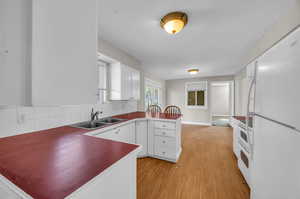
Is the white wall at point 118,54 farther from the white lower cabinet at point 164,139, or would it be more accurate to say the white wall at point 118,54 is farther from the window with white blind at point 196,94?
the window with white blind at point 196,94

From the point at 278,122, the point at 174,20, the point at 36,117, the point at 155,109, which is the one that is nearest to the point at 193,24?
the point at 174,20

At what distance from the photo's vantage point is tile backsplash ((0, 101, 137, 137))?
4.05 feet

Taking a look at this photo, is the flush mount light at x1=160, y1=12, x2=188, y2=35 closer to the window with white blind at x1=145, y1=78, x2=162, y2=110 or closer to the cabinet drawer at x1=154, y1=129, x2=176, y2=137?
the cabinet drawer at x1=154, y1=129, x2=176, y2=137

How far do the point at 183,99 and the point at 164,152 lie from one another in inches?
171

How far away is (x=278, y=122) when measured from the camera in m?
0.79

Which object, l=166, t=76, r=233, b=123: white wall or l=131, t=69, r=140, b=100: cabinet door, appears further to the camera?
l=166, t=76, r=233, b=123: white wall

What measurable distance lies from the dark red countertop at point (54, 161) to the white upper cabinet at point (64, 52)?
40cm

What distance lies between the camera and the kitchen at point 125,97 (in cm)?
50

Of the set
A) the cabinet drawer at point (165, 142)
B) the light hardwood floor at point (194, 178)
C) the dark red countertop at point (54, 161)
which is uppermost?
the dark red countertop at point (54, 161)

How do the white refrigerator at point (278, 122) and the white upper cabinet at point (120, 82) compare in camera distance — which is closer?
the white refrigerator at point (278, 122)

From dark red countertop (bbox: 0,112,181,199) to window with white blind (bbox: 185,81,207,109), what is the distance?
5.56 m

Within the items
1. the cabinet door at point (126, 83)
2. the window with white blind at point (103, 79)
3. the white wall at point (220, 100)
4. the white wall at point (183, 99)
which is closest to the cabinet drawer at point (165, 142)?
the cabinet door at point (126, 83)

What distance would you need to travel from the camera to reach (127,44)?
2404 millimetres

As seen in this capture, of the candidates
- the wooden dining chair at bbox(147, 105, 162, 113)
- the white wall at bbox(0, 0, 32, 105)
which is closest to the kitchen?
the white wall at bbox(0, 0, 32, 105)
